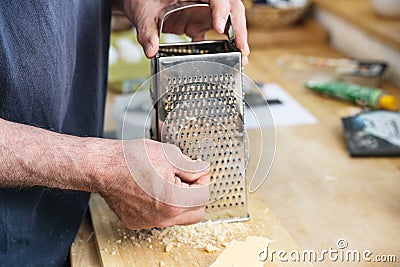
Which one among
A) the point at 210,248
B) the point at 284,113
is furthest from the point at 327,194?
the point at 284,113

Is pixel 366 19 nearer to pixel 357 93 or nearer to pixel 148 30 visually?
pixel 357 93

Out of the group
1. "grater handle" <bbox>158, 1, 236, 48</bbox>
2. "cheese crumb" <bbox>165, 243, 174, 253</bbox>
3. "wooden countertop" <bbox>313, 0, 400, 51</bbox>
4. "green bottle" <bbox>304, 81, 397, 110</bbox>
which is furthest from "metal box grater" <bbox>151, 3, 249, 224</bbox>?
"wooden countertop" <bbox>313, 0, 400, 51</bbox>

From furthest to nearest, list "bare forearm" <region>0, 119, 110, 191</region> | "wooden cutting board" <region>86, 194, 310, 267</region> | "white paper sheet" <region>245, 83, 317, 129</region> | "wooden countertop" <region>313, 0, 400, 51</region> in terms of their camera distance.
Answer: "wooden countertop" <region>313, 0, 400, 51</region>, "white paper sheet" <region>245, 83, 317, 129</region>, "wooden cutting board" <region>86, 194, 310, 267</region>, "bare forearm" <region>0, 119, 110, 191</region>

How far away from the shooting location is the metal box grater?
3.76 ft

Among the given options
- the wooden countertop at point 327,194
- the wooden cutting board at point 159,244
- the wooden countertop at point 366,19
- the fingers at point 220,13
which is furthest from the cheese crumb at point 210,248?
the wooden countertop at point 366,19

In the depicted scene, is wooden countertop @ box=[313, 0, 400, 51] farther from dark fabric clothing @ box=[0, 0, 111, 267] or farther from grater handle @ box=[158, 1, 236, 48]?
dark fabric clothing @ box=[0, 0, 111, 267]

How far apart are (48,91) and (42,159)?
0.18 m

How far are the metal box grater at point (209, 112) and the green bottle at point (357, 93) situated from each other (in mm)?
746

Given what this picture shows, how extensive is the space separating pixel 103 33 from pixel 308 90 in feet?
2.73

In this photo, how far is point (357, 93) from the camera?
189 centimetres

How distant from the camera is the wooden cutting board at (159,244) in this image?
1.14 m

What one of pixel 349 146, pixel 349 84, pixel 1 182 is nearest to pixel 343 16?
pixel 349 84

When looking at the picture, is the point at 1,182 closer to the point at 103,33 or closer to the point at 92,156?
the point at 92,156

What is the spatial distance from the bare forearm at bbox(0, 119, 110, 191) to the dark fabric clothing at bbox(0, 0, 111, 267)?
13cm
